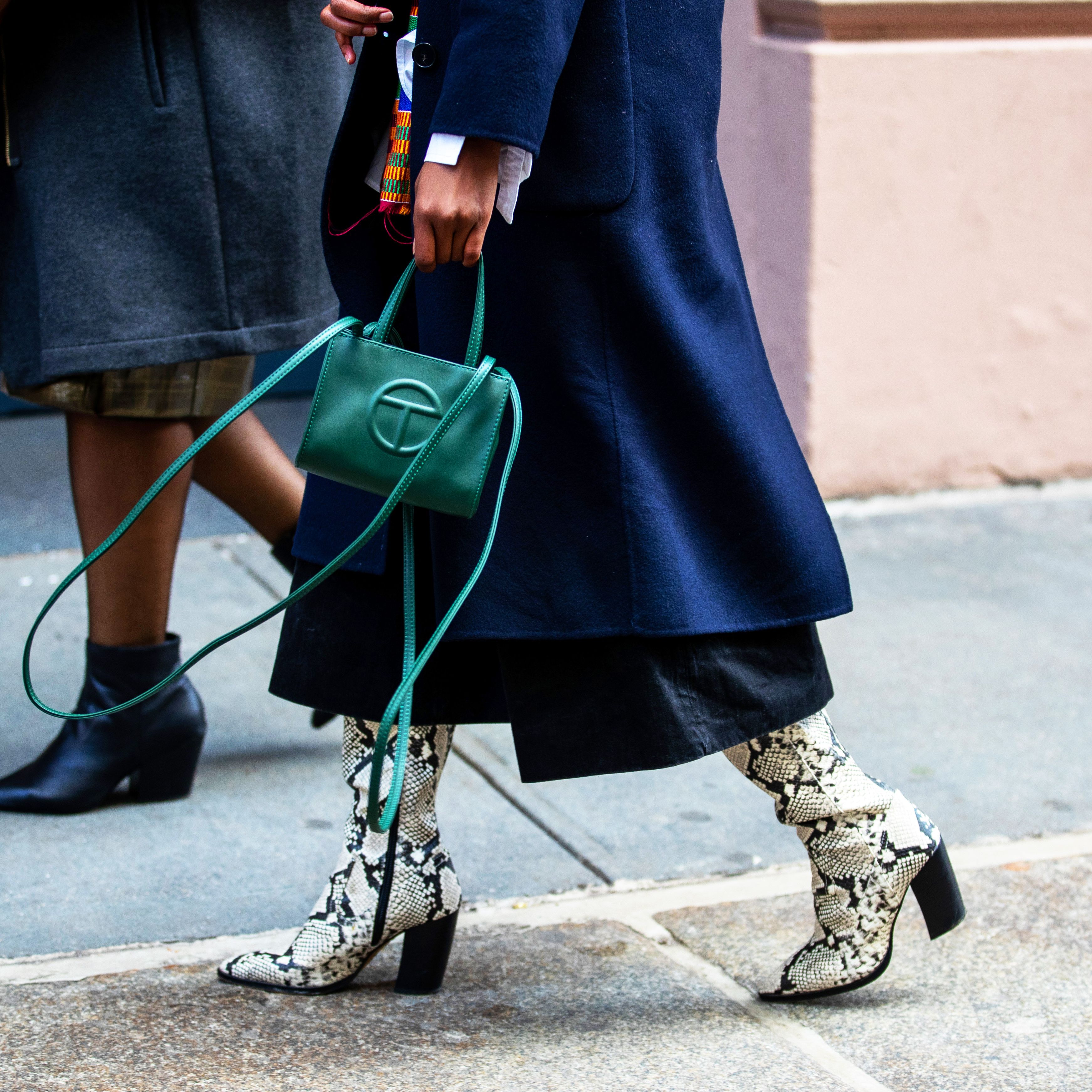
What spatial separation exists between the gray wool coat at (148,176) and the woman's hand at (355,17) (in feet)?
2.39

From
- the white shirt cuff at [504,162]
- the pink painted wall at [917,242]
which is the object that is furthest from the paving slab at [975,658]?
the white shirt cuff at [504,162]

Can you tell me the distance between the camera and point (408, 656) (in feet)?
5.87

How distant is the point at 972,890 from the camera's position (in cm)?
254


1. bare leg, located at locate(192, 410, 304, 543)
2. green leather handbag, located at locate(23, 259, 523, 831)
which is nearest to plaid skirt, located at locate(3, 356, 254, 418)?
bare leg, located at locate(192, 410, 304, 543)

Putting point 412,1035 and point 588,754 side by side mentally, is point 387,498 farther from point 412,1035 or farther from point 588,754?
point 412,1035

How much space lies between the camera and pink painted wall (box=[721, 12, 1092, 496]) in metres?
4.57

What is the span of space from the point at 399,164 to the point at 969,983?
137 cm

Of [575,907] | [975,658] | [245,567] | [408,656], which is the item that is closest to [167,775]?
[575,907]

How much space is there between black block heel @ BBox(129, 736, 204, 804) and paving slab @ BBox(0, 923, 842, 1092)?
579 mm

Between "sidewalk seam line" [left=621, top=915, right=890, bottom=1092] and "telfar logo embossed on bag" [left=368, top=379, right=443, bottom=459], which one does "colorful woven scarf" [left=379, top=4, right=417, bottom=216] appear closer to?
"telfar logo embossed on bag" [left=368, top=379, right=443, bottom=459]

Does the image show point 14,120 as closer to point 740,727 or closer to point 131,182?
point 131,182

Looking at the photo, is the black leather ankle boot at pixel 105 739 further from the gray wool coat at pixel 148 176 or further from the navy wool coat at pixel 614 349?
the navy wool coat at pixel 614 349

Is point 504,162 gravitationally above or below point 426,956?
above

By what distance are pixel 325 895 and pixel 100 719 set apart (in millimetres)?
698
